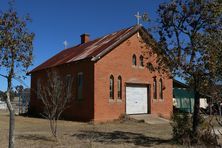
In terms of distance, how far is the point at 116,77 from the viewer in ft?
84.7

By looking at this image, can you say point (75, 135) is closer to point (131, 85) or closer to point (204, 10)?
point (204, 10)

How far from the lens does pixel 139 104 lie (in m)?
27.4

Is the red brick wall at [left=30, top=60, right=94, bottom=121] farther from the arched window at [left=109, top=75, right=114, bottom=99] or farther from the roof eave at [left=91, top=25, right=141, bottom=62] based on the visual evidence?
the arched window at [left=109, top=75, right=114, bottom=99]

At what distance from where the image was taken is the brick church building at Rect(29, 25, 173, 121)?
24.5m

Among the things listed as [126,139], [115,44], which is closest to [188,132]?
[126,139]

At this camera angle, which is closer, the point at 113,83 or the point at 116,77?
the point at 113,83

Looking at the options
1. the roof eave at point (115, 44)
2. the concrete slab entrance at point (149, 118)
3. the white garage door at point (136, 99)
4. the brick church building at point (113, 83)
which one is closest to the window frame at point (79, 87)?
the brick church building at point (113, 83)

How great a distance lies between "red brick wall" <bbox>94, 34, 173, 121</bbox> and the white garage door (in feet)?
1.76

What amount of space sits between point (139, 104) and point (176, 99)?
10128mm

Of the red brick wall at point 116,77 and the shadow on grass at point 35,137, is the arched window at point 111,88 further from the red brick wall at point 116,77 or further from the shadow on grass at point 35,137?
the shadow on grass at point 35,137

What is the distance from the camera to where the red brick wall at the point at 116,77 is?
80.2 feet

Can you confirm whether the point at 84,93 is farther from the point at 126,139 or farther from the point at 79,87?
the point at 126,139

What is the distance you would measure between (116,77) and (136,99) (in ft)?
9.14

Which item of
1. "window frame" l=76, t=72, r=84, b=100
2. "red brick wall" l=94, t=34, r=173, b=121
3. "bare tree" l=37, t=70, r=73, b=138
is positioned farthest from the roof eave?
"bare tree" l=37, t=70, r=73, b=138
